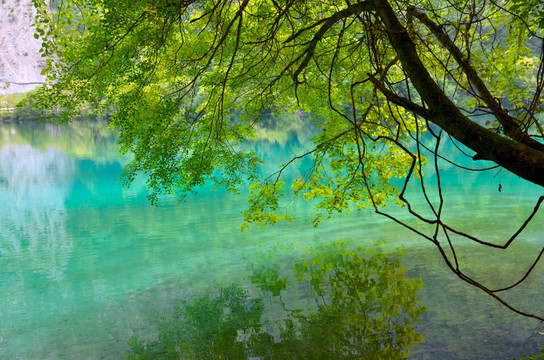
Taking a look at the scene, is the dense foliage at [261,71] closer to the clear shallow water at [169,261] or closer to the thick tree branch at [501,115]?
the thick tree branch at [501,115]

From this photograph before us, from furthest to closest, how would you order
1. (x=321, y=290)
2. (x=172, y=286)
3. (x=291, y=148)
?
(x=291, y=148) → (x=172, y=286) → (x=321, y=290)

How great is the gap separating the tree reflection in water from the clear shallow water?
0.30m

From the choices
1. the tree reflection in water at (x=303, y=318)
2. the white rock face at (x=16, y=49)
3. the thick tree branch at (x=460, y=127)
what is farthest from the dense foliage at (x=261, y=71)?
the white rock face at (x=16, y=49)

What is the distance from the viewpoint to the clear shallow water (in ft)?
20.1

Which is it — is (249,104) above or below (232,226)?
above

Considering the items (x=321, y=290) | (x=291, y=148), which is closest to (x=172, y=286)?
(x=321, y=290)

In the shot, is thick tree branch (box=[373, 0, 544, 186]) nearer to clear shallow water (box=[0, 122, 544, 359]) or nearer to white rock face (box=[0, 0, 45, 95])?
clear shallow water (box=[0, 122, 544, 359])

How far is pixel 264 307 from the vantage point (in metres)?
7.05

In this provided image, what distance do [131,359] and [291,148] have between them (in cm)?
2646

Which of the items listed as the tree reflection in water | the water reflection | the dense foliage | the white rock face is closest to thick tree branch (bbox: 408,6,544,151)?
the dense foliage

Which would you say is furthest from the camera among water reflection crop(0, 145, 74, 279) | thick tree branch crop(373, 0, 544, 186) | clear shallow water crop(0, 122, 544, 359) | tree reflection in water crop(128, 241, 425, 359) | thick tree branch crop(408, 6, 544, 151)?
water reflection crop(0, 145, 74, 279)

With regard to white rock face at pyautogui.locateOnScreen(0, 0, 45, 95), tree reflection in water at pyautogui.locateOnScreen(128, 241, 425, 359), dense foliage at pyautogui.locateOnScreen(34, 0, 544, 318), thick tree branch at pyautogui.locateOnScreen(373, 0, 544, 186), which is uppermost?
white rock face at pyautogui.locateOnScreen(0, 0, 45, 95)

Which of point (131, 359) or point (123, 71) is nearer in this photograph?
point (131, 359)

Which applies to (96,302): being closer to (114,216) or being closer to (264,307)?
(264,307)
